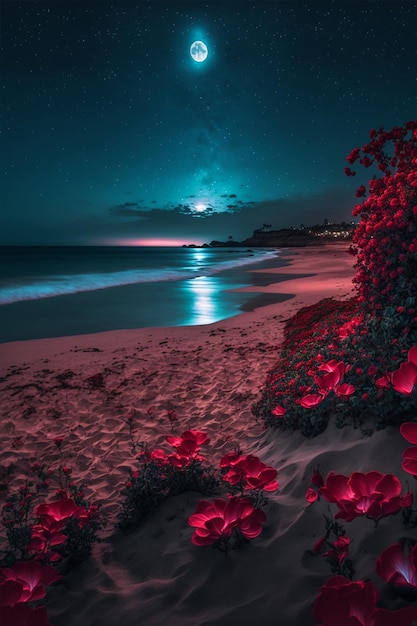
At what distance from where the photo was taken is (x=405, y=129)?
4133mm

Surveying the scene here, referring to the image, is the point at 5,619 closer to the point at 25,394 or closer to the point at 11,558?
the point at 11,558

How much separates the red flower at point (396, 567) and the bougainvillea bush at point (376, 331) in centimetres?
117

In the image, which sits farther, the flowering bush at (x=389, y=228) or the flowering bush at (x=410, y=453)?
the flowering bush at (x=389, y=228)

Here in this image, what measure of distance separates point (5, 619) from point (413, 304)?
3549 millimetres

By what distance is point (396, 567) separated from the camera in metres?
1.30

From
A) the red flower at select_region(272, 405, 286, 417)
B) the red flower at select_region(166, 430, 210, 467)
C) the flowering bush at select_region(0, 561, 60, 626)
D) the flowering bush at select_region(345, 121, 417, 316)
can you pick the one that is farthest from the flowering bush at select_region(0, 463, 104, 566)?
the flowering bush at select_region(345, 121, 417, 316)

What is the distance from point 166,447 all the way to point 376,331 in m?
2.83

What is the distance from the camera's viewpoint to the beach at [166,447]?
192 centimetres

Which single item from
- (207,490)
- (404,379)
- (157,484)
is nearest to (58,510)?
(157,484)

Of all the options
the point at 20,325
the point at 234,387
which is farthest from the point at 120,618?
the point at 20,325

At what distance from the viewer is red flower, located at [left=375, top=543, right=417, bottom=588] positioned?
128cm

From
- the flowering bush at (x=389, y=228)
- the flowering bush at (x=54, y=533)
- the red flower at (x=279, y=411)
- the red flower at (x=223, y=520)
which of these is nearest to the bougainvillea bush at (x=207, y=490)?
the red flower at (x=223, y=520)

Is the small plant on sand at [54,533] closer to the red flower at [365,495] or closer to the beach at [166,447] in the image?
the beach at [166,447]

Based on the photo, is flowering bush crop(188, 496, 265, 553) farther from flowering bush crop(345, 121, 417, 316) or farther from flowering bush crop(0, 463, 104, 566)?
flowering bush crop(345, 121, 417, 316)
